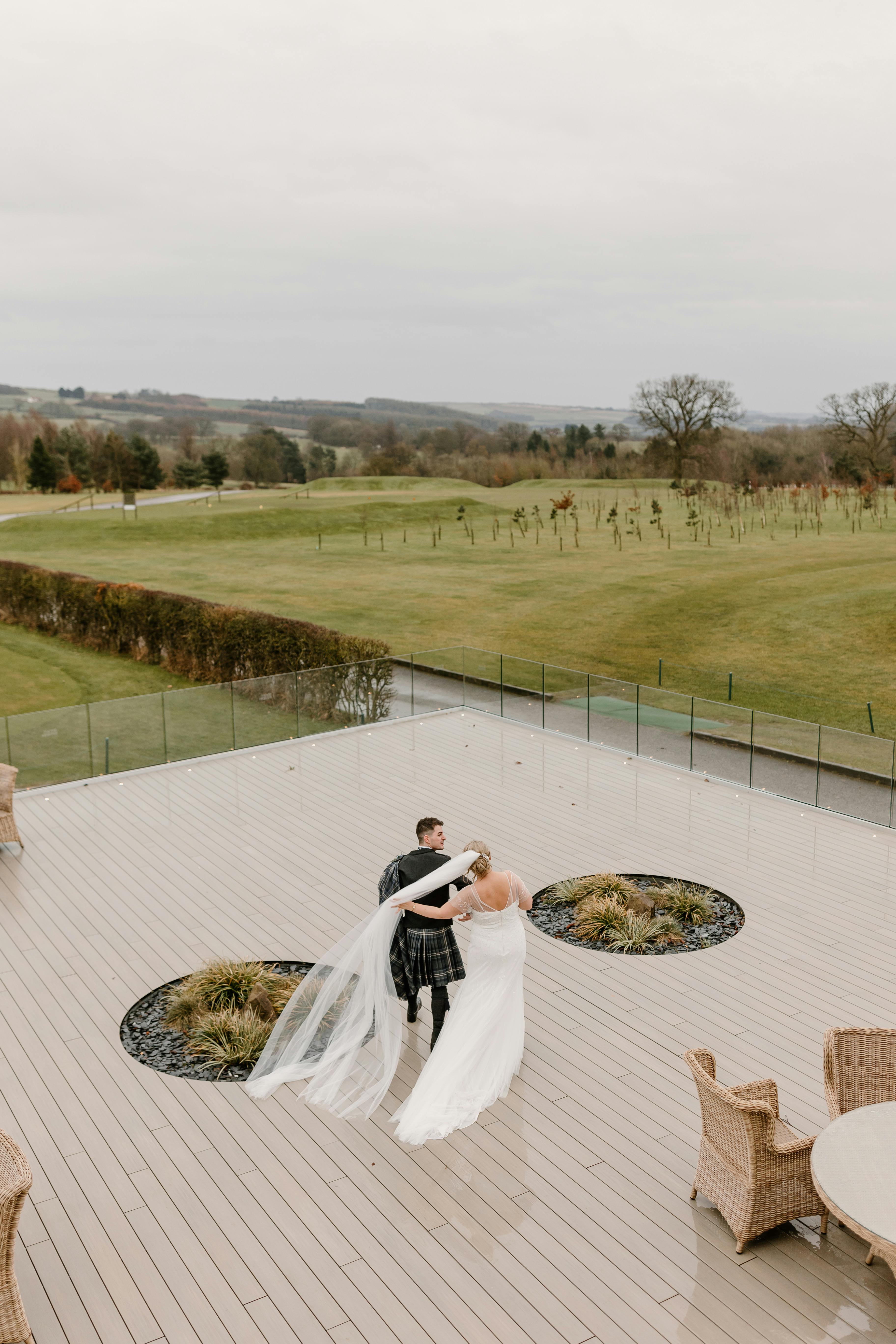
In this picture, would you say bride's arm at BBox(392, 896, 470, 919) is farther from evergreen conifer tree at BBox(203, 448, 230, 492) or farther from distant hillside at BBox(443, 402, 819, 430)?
distant hillside at BBox(443, 402, 819, 430)

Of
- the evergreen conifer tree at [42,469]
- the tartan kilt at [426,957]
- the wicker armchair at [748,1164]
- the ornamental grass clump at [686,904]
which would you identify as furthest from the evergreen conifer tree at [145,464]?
the wicker armchair at [748,1164]

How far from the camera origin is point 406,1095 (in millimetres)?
6898

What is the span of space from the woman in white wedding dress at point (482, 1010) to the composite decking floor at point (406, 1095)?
0.65 ft

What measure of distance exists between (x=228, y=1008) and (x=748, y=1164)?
4.01 meters

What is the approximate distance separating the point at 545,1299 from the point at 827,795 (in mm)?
8794

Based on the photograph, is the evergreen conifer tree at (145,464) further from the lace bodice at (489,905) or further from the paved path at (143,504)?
the lace bodice at (489,905)

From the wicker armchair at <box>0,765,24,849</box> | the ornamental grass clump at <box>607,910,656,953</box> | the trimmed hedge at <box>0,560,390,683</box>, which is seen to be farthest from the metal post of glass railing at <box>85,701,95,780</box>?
the ornamental grass clump at <box>607,910,656,953</box>

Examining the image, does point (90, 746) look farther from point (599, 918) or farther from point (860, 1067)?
point (860, 1067)

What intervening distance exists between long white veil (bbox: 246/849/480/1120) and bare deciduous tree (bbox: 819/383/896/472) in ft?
204

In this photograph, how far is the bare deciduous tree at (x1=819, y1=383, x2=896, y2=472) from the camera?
210 ft

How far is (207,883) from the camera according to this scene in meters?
10.5

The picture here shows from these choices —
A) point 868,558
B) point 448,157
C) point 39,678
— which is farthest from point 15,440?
point 868,558

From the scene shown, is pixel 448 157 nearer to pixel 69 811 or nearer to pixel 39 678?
pixel 39 678

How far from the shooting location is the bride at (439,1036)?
6.70 metres
